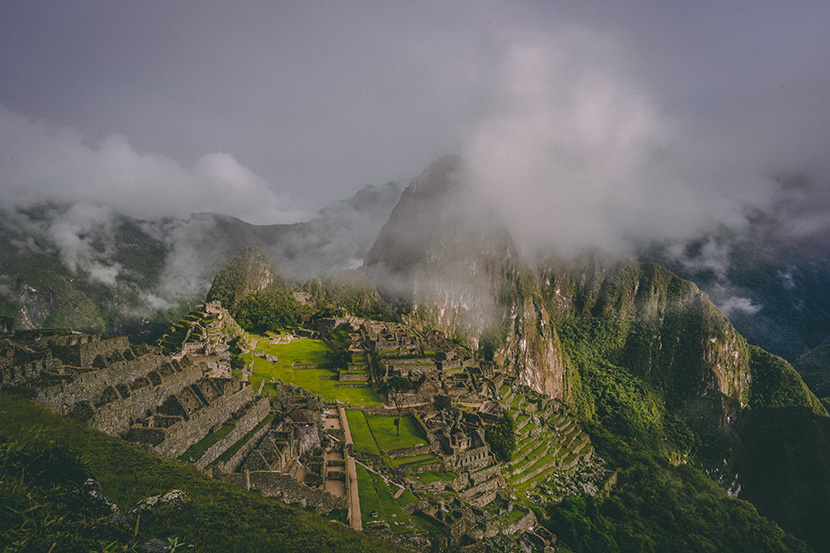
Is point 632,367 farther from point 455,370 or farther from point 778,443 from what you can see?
point 455,370

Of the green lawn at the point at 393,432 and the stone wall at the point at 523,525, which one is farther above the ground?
the green lawn at the point at 393,432

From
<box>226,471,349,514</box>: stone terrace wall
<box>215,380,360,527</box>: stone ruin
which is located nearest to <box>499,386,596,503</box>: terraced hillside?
<box>215,380,360,527</box>: stone ruin

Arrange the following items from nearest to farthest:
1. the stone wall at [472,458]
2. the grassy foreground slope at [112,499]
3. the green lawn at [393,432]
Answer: the grassy foreground slope at [112,499] < the stone wall at [472,458] < the green lawn at [393,432]

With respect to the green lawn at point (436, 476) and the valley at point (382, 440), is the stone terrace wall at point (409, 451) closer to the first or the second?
the valley at point (382, 440)

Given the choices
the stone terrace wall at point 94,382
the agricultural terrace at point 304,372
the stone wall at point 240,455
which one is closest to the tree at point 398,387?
the agricultural terrace at point 304,372

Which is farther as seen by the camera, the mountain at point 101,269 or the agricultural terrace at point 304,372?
the mountain at point 101,269

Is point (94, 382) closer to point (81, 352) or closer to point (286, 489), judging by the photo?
point (81, 352)
